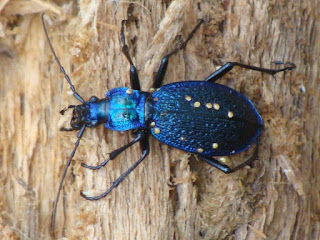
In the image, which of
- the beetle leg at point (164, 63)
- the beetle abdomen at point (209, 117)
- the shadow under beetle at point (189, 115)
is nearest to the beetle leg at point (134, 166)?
the shadow under beetle at point (189, 115)

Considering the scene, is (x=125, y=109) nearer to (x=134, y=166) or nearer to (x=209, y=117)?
(x=134, y=166)

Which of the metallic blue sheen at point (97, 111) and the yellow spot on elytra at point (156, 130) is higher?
the metallic blue sheen at point (97, 111)

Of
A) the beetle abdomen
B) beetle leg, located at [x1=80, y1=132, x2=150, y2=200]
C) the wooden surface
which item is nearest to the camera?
beetle leg, located at [x1=80, y1=132, x2=150, y2=200]

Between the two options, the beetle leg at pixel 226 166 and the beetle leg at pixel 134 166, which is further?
the beetle leg at pixel 226 166

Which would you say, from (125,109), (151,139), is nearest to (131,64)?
(125,109)

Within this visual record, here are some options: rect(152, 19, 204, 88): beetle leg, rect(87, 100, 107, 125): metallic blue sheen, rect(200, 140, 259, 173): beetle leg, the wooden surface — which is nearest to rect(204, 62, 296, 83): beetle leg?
the wooden surface

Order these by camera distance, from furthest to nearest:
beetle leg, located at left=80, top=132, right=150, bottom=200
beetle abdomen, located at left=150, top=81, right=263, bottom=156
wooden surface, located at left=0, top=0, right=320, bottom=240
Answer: beetle abdomen, located at left=150, top=81, right=263, bottom=156 < wooden surface, located at left=0, top=0, right=320, bottom=240 < beetle leg, located at left=80, top=132, right=150, bottom=200

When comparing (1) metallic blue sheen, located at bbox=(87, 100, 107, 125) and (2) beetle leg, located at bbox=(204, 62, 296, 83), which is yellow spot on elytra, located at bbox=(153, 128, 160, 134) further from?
(2) beetle leg, located at bbox=(204, 62, 296, 83)

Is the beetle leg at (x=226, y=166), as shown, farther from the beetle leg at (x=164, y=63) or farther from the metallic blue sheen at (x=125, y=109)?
the beetle leg at (x=164, y=63)

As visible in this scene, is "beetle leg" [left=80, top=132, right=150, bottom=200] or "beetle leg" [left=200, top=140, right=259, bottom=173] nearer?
"beetle leg" [left=80, top=132, right=150, bottom=200]
